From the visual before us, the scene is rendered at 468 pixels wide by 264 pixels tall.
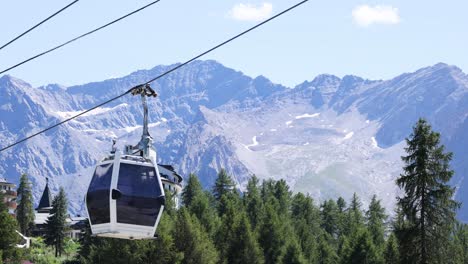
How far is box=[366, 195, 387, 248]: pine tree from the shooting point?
11759 centimetres

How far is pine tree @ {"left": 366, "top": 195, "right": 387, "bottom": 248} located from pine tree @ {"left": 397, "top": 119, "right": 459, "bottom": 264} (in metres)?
34.6

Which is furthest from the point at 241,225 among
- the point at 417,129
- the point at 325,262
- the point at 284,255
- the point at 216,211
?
the point at 417,129

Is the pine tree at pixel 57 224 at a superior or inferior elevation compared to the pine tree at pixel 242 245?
superior

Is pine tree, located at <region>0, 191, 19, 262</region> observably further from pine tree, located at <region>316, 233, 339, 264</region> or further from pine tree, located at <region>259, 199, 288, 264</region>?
pine tree, located at <region>316, 233, 339, 264</region>

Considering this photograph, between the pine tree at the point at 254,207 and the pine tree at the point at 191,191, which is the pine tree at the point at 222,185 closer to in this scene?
the pine tree at the point at 191,191

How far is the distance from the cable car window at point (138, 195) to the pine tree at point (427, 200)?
1826 inches

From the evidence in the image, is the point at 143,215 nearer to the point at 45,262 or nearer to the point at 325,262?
the point at 325,262

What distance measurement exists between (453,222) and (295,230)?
58.6 m

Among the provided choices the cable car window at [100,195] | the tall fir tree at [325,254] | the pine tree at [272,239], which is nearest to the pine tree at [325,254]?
the tall fir tree at [325,254]

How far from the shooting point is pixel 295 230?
5246 inches

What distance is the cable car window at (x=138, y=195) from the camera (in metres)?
29.0

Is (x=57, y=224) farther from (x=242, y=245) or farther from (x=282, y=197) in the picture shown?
(x=242, y=245)

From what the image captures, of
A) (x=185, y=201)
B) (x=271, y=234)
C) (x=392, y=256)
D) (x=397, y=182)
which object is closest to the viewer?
(x=397, y=182)

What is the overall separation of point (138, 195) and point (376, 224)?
103 meters
